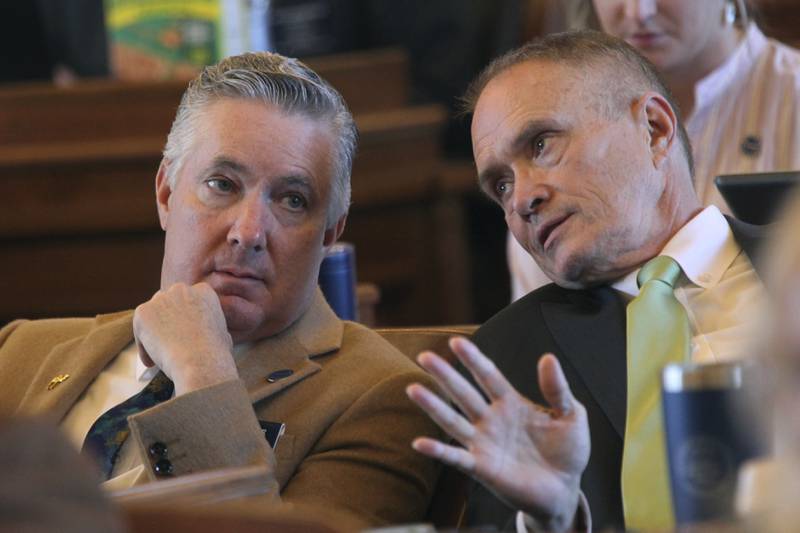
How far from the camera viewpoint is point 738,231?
2.11 metres

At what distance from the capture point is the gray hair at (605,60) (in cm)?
221

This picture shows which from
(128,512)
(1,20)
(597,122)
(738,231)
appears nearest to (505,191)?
(597,122)

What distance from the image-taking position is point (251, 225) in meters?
2.19

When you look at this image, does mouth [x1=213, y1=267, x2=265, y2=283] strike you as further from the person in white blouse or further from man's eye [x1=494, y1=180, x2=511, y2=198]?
the person in white blouse

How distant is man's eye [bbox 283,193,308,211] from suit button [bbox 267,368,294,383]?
0.27 m

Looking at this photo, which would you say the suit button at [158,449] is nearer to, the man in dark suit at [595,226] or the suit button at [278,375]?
the suit button at [278,375]

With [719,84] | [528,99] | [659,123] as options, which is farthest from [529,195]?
[719,84]

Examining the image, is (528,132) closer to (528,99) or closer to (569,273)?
(528,99)

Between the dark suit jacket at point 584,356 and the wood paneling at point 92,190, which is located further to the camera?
the wood paneling at point 92,190

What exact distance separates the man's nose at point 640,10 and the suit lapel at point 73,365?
50.3 inches

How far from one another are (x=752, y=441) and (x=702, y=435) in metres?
0.05

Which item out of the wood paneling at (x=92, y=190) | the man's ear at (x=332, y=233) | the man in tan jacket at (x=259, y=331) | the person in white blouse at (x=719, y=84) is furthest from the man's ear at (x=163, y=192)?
the wood paneling at (x=92, y=190)

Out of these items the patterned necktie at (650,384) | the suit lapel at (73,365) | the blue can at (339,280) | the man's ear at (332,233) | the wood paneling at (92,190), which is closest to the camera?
the patterned necktie at (650,384)

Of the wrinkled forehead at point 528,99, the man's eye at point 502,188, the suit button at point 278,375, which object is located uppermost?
the wrinkled forehead at point 528,99
